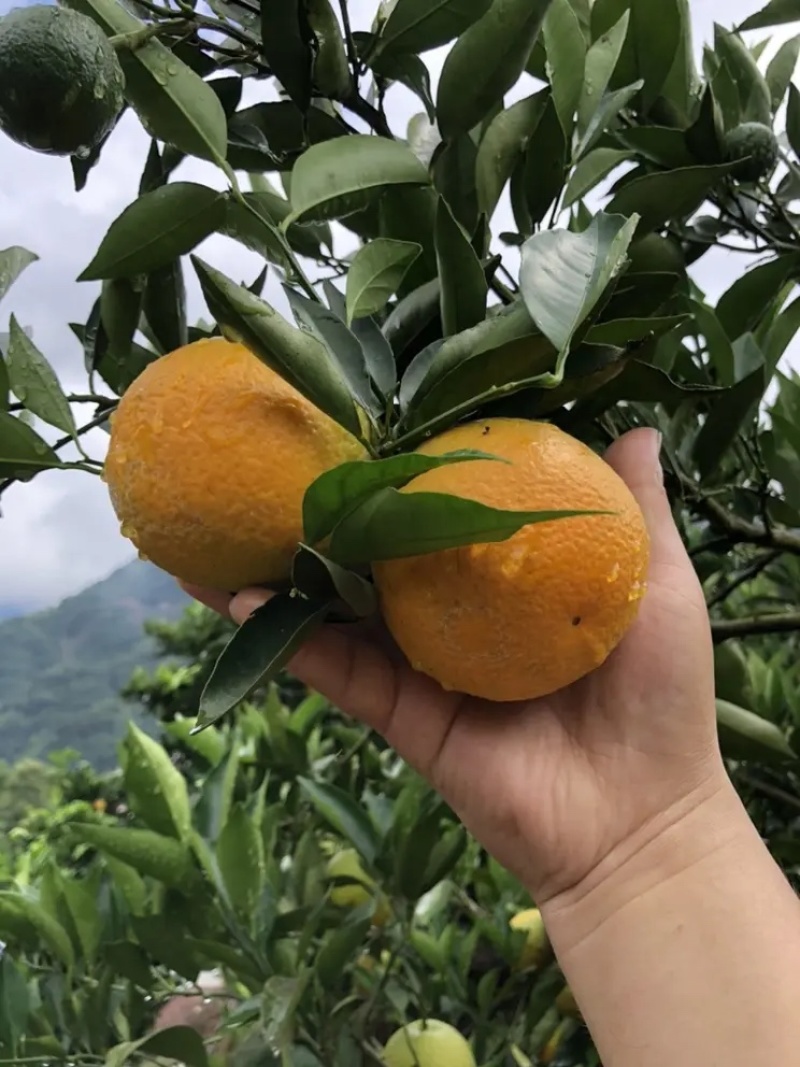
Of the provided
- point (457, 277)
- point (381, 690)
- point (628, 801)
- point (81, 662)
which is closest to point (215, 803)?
→ point (381, 690)

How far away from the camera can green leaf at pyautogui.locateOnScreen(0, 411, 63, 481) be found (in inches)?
24.1

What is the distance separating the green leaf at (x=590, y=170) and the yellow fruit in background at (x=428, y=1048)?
0.90 meters

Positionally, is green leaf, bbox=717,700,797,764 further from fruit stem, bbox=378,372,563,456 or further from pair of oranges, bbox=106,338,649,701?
fruit stem, bbox=378,372,563,456

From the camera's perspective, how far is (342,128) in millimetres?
745

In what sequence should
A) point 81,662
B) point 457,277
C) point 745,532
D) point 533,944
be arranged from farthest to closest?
1. point 81,662
2. point 533,944
3. point 745,532
4. point 457,277

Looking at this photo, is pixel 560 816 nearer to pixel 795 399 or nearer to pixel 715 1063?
pixel 715 1063

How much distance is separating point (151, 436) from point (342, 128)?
0.33 meters

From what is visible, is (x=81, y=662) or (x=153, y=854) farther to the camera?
(x=81, y=662)

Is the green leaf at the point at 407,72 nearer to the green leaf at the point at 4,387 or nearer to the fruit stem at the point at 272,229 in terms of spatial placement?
the fruit stem at the point at 272,229

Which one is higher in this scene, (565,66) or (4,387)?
(565,66)

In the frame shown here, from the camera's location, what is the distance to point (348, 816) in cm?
116

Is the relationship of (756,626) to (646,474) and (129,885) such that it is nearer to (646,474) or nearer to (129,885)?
(646,474)

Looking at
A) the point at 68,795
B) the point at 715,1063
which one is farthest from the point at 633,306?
the point at 68,795

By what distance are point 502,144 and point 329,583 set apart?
347 mm
